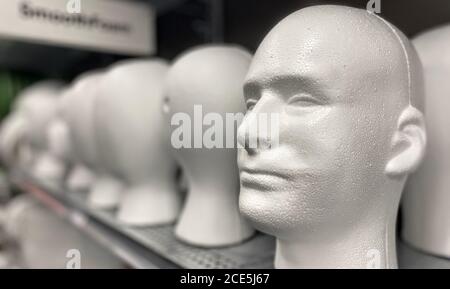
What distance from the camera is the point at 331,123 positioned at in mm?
538

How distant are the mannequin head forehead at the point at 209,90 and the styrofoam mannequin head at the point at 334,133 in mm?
177

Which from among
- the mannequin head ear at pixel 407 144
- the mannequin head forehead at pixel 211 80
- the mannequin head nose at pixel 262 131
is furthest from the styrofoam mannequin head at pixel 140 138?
the mannequin head ear at pixel 407 144

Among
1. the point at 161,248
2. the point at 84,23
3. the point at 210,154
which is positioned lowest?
the point at 161,248

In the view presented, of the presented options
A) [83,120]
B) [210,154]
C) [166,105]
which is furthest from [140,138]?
[83,120]

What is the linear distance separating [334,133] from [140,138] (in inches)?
23.9

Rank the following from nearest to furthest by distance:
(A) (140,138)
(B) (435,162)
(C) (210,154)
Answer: (B) (435,162)
(C) (210,154)
(A) (140,138)

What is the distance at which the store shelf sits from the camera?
2.48 ft

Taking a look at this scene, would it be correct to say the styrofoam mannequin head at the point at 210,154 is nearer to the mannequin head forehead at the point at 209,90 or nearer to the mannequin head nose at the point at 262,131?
the mannequin head forehead at the point at 209,90

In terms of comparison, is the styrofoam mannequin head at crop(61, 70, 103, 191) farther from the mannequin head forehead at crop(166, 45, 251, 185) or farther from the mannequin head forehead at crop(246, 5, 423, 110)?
the mannequin head forehead at crop(246, 5, 423, 110)

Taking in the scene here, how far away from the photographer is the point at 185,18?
4.29ft

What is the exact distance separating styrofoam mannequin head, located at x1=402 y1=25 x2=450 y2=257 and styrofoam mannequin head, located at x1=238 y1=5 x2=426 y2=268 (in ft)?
0.34

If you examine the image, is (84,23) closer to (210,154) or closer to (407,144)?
(210,154)

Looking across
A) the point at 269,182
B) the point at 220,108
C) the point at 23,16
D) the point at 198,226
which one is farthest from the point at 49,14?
the point at 269,182

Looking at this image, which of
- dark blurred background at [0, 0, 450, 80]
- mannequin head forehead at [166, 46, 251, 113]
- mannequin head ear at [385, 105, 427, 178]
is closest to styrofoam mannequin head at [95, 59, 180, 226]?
mannequin head forehead at [166, 46, 251, 113]
